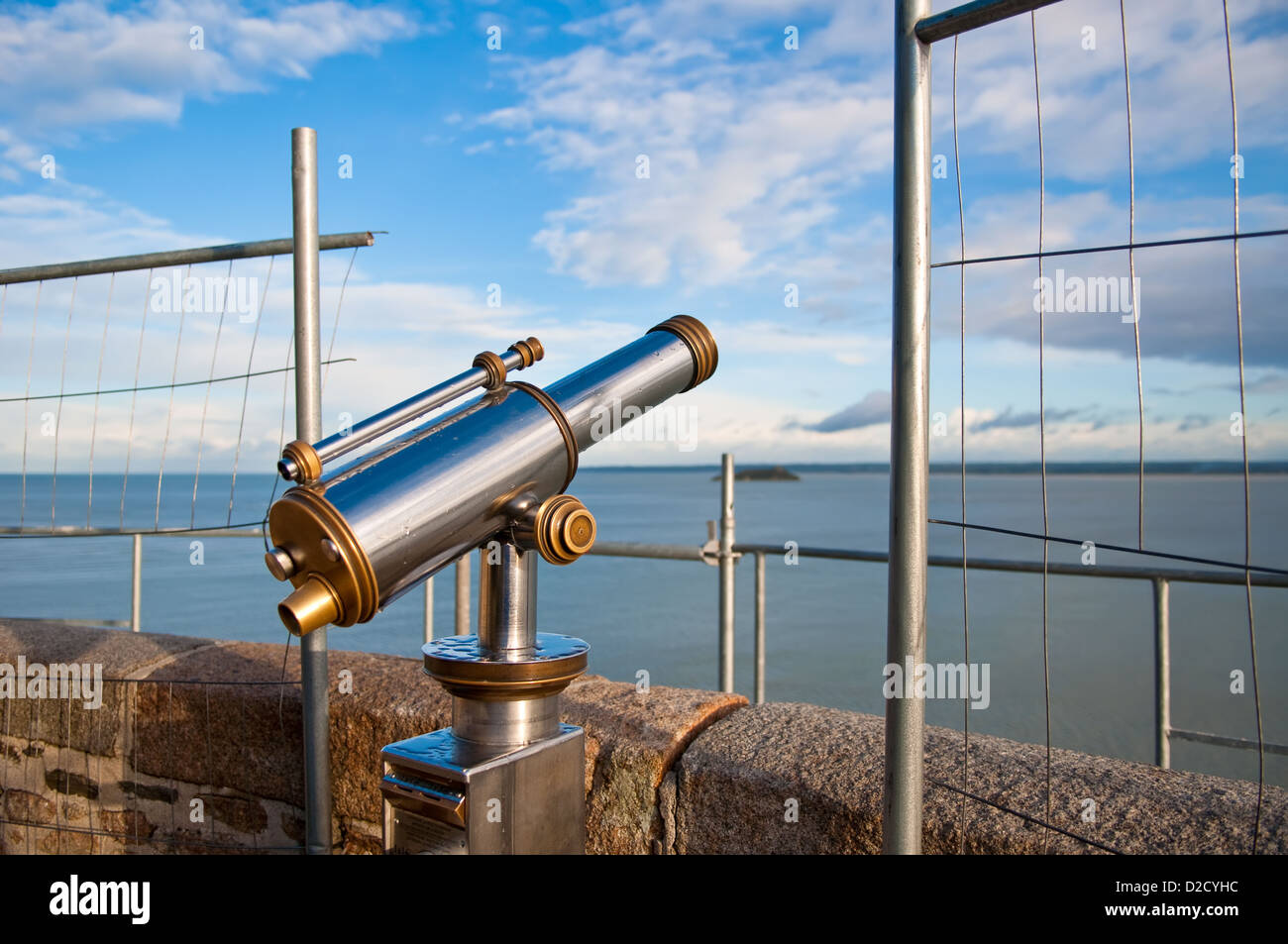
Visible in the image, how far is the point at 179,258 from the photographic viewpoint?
2.63 meters

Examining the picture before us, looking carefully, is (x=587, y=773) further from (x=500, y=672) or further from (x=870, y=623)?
(x=870, y=623)

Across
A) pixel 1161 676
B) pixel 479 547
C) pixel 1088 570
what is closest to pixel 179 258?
pixel 479 547

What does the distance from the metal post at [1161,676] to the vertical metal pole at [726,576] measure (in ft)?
4.13

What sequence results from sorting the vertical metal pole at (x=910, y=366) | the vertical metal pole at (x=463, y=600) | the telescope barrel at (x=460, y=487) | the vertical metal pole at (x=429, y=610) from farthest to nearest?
the vertical metal pole at (x=429, y=610)
the vertical metal pole at (x=463, y=600)
the vertical metal pole at (x=910, y=366)
the telescope barrel at (x=460, y=487)

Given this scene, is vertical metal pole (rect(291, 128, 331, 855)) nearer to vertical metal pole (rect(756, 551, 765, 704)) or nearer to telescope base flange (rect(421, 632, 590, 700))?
telescope base flange (rect(421, 632, 590, 700))

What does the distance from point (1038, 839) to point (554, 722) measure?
825mm

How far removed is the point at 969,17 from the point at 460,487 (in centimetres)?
102

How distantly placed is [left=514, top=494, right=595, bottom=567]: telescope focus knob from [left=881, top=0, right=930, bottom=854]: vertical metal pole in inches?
18.7

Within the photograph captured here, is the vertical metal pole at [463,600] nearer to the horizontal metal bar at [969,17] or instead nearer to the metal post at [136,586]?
the metal post at [136,586]

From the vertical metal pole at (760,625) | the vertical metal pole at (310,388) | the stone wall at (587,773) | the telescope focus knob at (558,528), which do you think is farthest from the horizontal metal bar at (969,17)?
the vertical metal pole at (760,625)

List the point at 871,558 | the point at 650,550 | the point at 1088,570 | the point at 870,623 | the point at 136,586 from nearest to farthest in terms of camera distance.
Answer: the point at 1088,570, the point at 871,558, the point at 650,550, the point at 136,586, the point at 870,623

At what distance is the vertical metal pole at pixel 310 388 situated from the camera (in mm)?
2170

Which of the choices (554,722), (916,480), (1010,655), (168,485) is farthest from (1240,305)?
(168,485)
